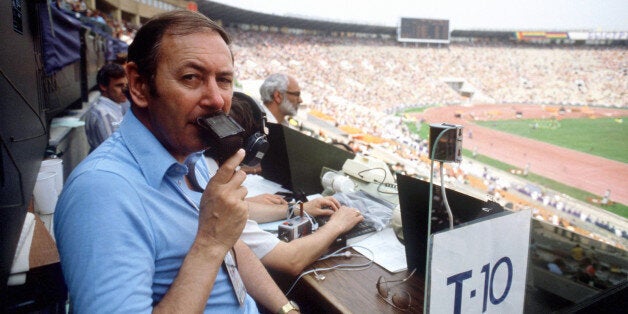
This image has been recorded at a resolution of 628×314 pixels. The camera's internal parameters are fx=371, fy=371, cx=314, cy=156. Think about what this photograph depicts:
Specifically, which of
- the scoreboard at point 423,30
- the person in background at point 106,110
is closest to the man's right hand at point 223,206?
the person in background at point 106,110

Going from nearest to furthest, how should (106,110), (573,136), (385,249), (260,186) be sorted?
(385,249) → (260,186) → (106,110) → (573,136)

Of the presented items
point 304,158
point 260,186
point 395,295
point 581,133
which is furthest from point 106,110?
point 581,133

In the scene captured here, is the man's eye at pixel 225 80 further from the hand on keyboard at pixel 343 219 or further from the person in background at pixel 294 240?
the hand on keyboard at pixel 343 219

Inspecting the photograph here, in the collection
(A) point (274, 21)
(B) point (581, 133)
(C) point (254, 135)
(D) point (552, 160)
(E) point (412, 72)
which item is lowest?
(D) point (552, 160)

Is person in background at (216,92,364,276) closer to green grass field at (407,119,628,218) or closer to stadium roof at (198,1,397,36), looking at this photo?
green grass field at (407,119,628,218)

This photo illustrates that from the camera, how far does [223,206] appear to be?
3.52 feet

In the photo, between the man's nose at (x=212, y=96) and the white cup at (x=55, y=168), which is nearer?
the man's nose at (x=212, y=96)

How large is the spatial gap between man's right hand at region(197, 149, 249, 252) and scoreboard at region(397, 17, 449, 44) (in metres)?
49.9

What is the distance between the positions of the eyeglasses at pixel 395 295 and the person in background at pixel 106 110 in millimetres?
3748

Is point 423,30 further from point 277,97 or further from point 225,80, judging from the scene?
point 225,80

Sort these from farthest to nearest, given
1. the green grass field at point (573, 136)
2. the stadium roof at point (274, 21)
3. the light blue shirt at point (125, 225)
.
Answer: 1. the stadium roof at point (274, 21)
2. the green grass field at point (573, 136)
3. the light blue shirt at point (125, 225)

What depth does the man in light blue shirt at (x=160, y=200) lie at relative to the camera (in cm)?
90

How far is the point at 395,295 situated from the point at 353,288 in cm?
18

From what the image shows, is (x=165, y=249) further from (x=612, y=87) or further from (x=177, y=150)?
(x=612, y=87)
